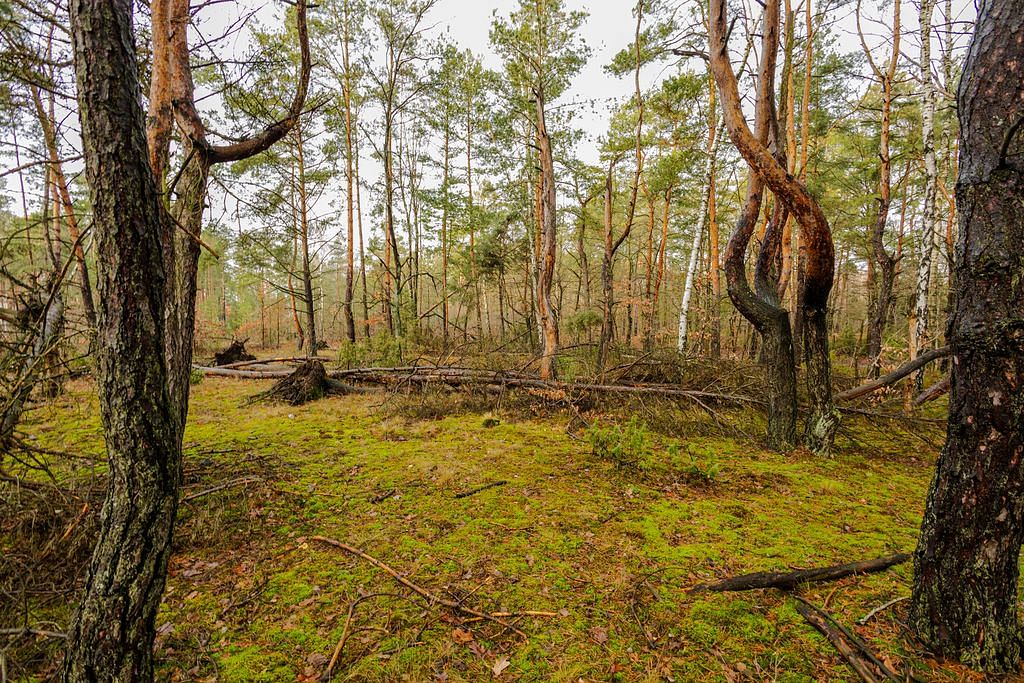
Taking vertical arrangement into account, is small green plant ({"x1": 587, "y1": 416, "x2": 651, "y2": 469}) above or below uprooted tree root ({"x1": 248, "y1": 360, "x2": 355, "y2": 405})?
below

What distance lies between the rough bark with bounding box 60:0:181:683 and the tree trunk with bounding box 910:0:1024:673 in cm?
350

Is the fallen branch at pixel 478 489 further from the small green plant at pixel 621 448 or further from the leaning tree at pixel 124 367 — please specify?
the leaning tree at pixel 124 367

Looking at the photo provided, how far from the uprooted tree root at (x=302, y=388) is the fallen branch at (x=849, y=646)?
25.9 feet

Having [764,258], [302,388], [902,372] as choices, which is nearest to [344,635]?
[902,372]

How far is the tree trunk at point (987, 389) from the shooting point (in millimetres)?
1705

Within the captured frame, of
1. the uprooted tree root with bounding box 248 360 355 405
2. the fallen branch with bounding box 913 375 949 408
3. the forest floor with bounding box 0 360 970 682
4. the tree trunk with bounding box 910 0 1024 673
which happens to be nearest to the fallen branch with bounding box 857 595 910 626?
the forest floor with bounding box 0 360 970 682

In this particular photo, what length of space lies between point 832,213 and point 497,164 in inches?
519

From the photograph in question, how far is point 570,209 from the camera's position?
15.1m

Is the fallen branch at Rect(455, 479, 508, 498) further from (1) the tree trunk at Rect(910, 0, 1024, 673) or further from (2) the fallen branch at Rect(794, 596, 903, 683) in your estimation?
(1) the tree trunk at Rect(910, 0, 1024, 673)

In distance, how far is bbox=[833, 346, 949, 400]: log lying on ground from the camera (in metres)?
3.29

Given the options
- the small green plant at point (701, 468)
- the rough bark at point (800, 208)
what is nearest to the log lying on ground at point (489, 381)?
the rough bark at point (800, 208)

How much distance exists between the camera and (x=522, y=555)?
9.30 ft

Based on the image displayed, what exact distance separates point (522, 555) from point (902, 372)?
4189 mm

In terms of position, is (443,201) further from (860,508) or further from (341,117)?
(860,508)
